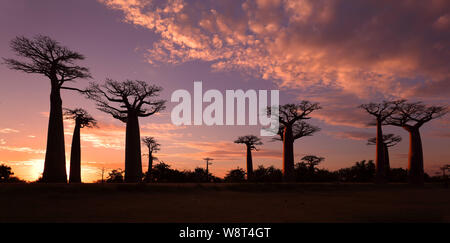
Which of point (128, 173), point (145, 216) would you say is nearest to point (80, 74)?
point (128, 173)

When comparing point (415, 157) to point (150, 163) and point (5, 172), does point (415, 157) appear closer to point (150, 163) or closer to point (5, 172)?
point (150, 163)

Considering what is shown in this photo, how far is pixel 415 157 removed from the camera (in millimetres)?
26906

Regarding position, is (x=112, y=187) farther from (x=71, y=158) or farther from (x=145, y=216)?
(x=71, y=158)

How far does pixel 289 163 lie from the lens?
27031 millimetres

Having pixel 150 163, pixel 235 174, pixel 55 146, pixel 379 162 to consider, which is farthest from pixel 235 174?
pixel 55 146

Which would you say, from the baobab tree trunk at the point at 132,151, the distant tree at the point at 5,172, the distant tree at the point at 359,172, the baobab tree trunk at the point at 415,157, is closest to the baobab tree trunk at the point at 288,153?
the baobab tree trunk at the point at 415,157

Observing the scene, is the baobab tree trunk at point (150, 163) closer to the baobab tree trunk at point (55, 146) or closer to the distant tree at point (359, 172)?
the baobab tree trunk at point (55, 146)

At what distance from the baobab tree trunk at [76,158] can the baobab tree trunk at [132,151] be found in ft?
25.5

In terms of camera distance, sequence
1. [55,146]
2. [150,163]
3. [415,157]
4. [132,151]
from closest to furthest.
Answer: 1. [55,146]
2. [132,151]
3. [415,157]
4. [150,163]

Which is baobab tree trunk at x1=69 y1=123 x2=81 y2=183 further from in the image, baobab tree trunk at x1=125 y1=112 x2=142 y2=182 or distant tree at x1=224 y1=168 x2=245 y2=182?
distant tree at x1=224 y1=168 x2=245 y2=182

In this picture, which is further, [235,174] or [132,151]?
[235,174]

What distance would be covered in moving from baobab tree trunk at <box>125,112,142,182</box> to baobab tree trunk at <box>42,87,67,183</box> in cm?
501

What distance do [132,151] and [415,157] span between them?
88.7 feet
